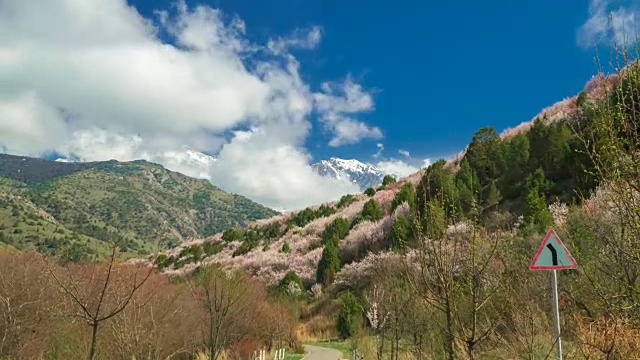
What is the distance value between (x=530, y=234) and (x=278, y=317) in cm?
1505

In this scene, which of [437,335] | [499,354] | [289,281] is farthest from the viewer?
[289,281]

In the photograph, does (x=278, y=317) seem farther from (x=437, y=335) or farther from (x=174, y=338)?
(x=437, y=335)

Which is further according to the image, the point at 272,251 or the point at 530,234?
the point at 272,251

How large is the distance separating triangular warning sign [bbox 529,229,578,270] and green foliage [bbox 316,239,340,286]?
32659 mm

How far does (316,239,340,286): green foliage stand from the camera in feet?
128

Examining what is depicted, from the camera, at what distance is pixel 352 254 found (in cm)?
3956

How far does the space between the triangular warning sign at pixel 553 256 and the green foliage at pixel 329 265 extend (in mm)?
32659

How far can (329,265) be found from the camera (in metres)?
39.4

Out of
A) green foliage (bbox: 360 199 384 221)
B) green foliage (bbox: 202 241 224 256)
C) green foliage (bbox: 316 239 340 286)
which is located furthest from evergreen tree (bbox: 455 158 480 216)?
green foliage (bbox: 202 241 224 256)

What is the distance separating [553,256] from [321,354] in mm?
19846

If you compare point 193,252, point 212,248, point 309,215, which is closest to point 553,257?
point 309,215

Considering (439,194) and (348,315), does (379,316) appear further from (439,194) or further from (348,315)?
(348,315)

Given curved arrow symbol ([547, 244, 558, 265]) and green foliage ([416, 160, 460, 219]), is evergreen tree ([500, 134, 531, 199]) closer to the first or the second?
green foliage ([416, 160, 460, 219])

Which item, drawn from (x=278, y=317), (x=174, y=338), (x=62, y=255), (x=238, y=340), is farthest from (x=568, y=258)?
(x=278, y=317)
